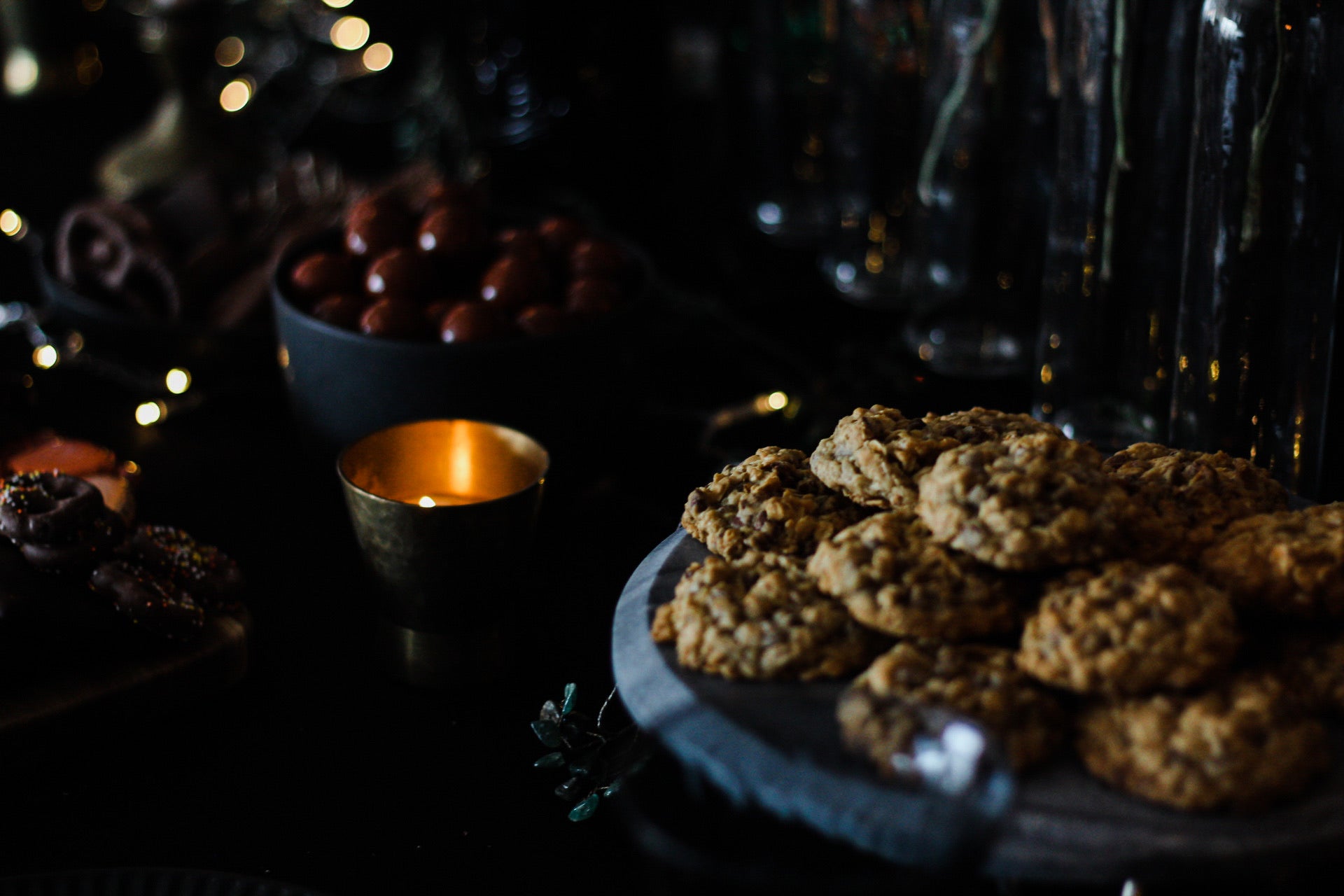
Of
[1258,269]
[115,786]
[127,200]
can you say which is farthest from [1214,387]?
[127,200]

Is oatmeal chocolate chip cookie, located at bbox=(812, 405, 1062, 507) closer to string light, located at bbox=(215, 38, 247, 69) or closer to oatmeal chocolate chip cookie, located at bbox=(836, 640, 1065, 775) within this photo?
oatmeal chocolate chip cookie, located at bbox=(836, 640, 1065, 775)

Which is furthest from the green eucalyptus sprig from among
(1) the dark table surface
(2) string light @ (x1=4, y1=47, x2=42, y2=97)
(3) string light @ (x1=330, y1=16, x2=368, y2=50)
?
(2) string light @ (x1=4, y1=47, x2=42, y2=97)

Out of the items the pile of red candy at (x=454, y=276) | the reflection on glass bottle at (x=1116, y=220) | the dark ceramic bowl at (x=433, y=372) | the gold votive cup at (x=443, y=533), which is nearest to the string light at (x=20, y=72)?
the pile of red candy at (x=454, y=276)

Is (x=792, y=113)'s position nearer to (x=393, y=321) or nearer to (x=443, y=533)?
(x=393, y=321)

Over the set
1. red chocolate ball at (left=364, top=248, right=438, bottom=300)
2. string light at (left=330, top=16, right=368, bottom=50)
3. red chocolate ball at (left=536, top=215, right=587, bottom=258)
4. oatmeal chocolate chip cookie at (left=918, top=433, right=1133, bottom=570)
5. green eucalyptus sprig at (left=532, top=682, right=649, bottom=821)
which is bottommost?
green eucalyptus sprig at (left=532, top=682, right=649, bottom=821)

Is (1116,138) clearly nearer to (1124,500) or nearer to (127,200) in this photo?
(1124,500)

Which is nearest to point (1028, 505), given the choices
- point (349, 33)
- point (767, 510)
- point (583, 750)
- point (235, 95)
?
point (767, 510)

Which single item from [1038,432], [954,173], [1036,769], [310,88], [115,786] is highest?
[310,88]
